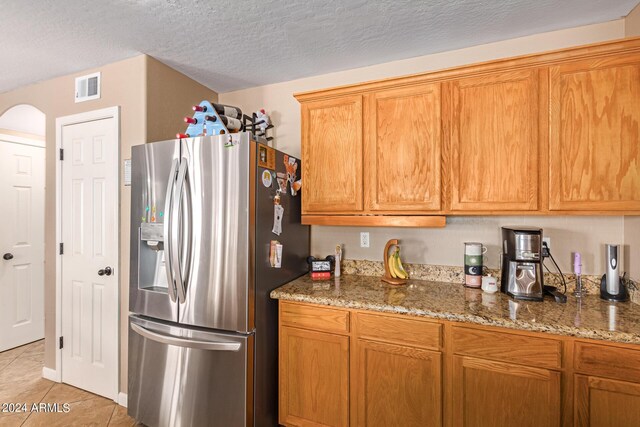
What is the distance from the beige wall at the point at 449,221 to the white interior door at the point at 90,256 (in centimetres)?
120

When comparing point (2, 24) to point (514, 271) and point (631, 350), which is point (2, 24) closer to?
point (514, 271)

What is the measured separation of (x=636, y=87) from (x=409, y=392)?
1.94 metres

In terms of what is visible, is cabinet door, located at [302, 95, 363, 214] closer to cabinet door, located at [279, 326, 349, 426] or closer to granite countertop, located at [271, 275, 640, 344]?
granite countertop, located at [271, 275, 640, 344]

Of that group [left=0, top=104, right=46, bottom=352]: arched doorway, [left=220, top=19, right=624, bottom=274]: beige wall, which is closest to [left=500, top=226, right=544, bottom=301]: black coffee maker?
[left=220, top=19, right=624, bottom=274]: beige wall

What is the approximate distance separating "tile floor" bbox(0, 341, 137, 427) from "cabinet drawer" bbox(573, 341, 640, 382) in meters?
2.62

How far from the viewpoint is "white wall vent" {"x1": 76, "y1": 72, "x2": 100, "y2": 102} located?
2.43 meters

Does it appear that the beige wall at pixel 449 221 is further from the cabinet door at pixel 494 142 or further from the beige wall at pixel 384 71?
the cabinet door at pixel 494 142

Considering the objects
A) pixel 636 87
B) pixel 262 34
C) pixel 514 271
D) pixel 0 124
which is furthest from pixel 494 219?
pixel 0 124

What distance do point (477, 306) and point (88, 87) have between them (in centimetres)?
320

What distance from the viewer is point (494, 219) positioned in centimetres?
208

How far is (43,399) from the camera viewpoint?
7.68ft

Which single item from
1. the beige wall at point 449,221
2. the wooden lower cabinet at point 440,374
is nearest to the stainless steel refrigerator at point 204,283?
the wooden lower cabinet at point 440,374

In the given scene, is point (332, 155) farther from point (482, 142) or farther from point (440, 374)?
point (440, 374)

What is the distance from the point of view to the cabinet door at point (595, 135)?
1.55 meters
